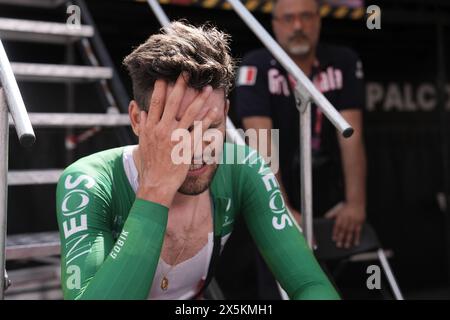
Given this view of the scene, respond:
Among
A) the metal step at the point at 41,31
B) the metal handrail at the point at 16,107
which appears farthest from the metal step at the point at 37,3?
the metal handrail at the point at 16,107

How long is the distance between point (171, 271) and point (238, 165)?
1.42 feet

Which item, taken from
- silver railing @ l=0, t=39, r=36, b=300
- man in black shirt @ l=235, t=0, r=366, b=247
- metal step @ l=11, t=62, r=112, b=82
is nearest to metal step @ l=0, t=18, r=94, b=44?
metal step @ l=11, t=62, r=112, b=82

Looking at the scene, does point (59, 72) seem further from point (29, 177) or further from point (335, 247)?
point (335, 247)

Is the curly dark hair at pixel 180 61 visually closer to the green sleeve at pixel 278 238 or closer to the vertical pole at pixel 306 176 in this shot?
the green sleeve at pixel 278 238

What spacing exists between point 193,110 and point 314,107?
153cm

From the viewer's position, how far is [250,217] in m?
1.99

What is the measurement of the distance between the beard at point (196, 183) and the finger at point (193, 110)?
0.68 feet

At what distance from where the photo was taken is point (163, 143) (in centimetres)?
153

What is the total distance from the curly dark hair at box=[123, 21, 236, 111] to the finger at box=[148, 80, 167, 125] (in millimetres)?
45

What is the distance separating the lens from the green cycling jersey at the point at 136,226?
1.48m

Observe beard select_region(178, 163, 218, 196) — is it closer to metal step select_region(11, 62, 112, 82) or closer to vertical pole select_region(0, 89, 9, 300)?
vertical pole select_region(0, 89, 9, 300)

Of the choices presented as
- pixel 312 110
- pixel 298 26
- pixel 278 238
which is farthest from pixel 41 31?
pixel 278 238

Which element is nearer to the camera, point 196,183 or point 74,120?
point 196,183

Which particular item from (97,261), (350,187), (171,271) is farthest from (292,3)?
(97,261)
